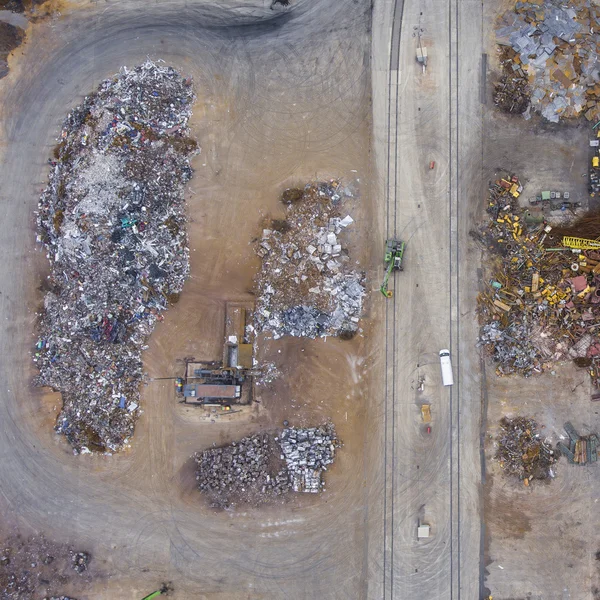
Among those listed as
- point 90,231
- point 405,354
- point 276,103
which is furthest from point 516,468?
point 90,231

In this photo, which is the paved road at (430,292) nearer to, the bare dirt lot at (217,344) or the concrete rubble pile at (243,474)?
the bare dirt lot at (217,344)

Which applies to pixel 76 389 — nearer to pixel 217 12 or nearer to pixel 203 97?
pixel 203 97

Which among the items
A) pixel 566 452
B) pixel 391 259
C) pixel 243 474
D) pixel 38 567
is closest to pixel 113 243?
pixel 243 474

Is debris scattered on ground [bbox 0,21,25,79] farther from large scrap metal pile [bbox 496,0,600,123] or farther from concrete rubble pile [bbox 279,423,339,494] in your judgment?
large scrap metal pile [bbox 496,0,600,123]

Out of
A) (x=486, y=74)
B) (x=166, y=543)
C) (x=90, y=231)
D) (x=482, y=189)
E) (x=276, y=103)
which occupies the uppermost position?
(x=486, y=74)

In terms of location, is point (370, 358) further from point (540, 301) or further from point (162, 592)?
point (162, 592)
